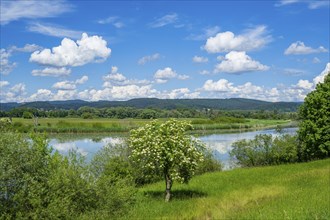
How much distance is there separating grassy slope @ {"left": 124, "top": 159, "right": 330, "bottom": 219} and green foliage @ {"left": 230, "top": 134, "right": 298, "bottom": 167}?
13.4 metres

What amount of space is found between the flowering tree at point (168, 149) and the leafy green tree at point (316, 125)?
957 inches

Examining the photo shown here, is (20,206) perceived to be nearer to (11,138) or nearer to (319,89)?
(11,138)

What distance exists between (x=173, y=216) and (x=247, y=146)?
29.2 metres

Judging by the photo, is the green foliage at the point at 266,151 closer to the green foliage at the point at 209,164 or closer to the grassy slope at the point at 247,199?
the green foliage at the point at 209,164

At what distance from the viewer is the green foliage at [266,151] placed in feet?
143

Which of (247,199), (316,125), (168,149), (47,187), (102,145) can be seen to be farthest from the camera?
(102,145)

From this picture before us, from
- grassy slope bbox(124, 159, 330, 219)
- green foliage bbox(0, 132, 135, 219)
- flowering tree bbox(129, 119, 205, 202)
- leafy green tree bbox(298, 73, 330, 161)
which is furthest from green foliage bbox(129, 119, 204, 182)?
leafy green tree bbox(298, 73, 330, 161)

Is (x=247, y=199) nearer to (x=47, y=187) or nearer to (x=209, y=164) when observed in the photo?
(x=47, y=187)

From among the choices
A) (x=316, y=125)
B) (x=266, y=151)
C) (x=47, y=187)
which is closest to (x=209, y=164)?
(x=266, y=151)

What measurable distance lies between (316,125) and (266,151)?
623 cm

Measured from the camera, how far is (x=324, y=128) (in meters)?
40.7

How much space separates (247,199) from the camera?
20.0 metres

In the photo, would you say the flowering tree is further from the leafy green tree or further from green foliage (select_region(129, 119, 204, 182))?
the leafy green tree

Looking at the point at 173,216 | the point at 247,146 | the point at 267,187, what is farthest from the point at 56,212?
the point at 247,146
